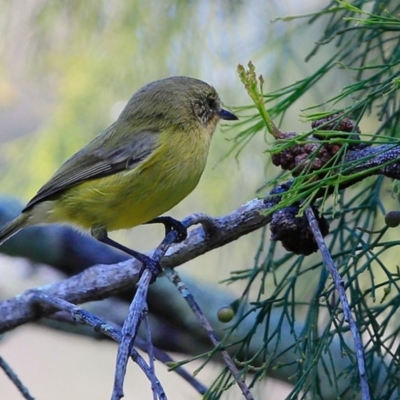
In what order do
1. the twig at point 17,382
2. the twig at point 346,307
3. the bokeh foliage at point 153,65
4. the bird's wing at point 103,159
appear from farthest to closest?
the bokeh foliage at point 153,65 < the bird's wing at point 103,159 < the twig at point 17,382 < the twig at point 346,307

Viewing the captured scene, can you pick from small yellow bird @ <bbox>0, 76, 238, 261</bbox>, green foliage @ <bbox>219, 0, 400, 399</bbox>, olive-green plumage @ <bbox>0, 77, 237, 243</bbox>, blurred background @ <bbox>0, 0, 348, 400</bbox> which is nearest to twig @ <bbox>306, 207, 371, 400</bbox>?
green foliage @ <bbox>219, 0, 400, 399</bbox>

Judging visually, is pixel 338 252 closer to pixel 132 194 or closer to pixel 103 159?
pixel 132 194

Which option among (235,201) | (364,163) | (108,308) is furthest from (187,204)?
(364,163)

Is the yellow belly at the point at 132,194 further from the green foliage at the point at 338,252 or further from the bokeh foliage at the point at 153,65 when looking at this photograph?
the bokeh foliage at the point at 153,65

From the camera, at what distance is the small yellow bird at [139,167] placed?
8.56ft

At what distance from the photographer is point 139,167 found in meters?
2.68

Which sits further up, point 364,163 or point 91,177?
point 91,177

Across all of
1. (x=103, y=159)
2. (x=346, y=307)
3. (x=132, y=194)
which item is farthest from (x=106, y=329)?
(x=103, y=159)

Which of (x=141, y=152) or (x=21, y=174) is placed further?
(x=21, y=174)

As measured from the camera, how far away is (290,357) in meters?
3.01

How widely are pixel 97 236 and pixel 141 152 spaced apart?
34 centimetres

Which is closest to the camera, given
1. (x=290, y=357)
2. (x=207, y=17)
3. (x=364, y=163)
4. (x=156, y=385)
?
(x=156, y=385)

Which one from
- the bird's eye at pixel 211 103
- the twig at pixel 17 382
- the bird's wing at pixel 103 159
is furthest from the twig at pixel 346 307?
the bird's eye at pixel 211 103

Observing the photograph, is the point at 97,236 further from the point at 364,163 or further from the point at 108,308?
the point at 364,163
